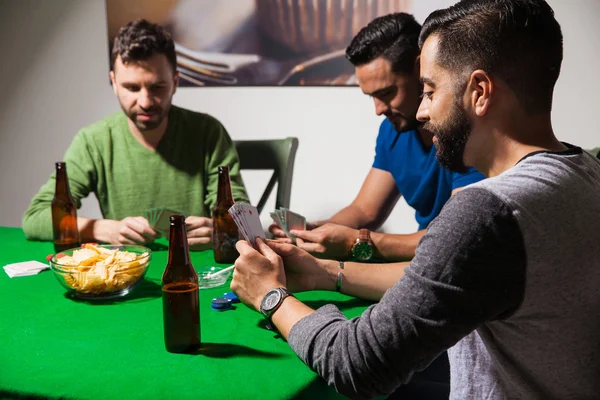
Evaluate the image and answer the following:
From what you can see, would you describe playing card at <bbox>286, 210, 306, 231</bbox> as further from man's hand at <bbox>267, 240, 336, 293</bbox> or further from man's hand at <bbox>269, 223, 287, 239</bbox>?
man's hand at <bbox>267, 240, 336, 293</bbox>

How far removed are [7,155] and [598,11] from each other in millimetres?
3707

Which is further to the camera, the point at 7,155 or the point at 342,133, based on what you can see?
the point at 7,155

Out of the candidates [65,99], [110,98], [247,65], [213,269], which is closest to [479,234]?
[213,269]

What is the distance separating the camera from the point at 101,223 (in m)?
1.96

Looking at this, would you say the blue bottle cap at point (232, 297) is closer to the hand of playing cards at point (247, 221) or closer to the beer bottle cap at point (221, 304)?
the beer bottle cap at point (221, 304)

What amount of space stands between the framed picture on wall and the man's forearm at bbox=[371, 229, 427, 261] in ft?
5.65

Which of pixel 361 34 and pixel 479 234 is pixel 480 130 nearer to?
pixel 479 234

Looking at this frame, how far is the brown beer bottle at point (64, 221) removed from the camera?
1.85 metres

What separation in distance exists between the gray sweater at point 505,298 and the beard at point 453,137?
149mm

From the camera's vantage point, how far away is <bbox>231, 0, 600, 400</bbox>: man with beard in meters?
0.89

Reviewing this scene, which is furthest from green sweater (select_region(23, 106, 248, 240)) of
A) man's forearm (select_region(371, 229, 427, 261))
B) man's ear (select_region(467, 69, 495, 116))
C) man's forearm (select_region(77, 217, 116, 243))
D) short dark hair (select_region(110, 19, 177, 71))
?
man's ear (select_region(467, 69, 495, 116))

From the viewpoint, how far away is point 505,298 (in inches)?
35.3

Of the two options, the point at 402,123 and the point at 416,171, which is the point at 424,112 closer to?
the point at 402,123

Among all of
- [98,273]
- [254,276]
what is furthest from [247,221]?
[98,273]
